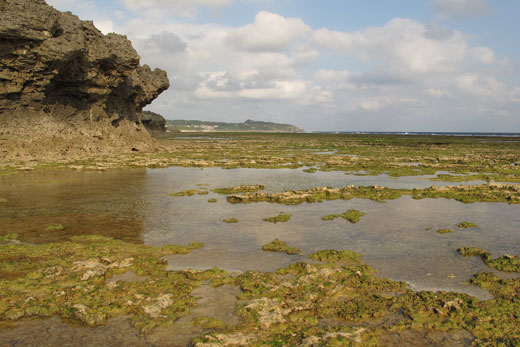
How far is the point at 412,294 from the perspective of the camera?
810 cm

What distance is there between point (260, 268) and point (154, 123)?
127 m

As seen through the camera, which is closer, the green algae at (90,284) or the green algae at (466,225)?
the green algae at (90,284)

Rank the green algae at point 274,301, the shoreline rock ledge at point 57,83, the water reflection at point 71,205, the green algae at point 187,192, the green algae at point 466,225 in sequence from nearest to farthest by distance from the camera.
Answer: the green algae at point 274,301 → the water reflection at point 71,205 → the green algae at point 466,225 → the green algae at point 187,192 → the shoreline rock ledge at point 57,83

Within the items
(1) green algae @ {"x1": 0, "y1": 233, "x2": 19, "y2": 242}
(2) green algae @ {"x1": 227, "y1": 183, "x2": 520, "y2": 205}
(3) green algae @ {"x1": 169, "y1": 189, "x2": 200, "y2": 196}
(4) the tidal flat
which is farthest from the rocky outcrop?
(1) green algae @ {"x1": 0, "y1": 233, "x2": 19, "y2": 242}

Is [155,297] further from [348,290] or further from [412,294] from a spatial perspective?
[412,294]

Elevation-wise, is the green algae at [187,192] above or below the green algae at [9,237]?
above

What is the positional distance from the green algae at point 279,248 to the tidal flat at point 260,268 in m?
0.25

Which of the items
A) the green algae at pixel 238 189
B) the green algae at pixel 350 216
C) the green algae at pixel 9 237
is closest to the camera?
the green algae at pixel 9 237

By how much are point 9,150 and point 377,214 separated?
128 ft

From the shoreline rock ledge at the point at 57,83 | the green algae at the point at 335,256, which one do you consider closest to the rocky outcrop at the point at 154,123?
the shoreline rock ledge at the point at 57,83

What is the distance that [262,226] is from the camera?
46.1 ft

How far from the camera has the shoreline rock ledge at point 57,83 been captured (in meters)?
35.7

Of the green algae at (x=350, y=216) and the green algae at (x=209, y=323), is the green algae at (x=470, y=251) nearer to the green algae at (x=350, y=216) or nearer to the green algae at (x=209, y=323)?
the green algae at (x=350, y=216)

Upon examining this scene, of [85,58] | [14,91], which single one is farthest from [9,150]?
[85,58]
